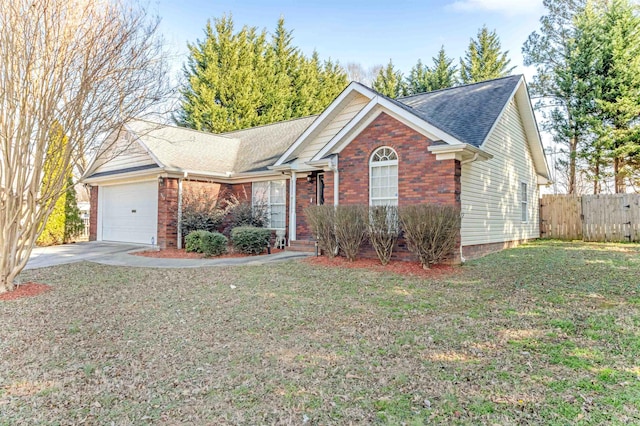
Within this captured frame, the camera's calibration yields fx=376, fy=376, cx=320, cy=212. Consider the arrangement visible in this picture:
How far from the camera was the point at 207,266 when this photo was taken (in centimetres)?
982

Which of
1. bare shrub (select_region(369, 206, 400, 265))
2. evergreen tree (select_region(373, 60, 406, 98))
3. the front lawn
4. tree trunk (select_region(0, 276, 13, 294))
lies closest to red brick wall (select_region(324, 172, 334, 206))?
bare shrub (select_region(369, 206, 400, 265))

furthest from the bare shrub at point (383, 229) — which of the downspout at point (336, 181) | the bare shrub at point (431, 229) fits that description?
the downspout at point (336, 181)

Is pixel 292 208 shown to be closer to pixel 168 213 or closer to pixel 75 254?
pixel 168 213

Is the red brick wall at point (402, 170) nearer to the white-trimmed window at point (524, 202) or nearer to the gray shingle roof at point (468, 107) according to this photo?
the gray shingle roof at point (468, 107)

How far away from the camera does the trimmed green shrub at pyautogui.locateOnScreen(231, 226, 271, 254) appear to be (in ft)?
39.1

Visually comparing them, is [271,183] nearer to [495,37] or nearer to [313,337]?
[313,337]

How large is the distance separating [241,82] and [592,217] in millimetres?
22859

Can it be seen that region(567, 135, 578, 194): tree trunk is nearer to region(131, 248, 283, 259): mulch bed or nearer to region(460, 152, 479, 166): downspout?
region(460, 152, 479, 166): downspout

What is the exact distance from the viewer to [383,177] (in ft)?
34.4

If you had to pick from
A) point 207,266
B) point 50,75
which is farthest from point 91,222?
point 50,75

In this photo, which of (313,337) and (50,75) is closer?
(313,337)

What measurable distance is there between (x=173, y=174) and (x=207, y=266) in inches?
204

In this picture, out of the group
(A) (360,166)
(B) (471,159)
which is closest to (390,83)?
(A) (360,166)

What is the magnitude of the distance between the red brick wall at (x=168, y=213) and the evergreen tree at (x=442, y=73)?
78.5ft
